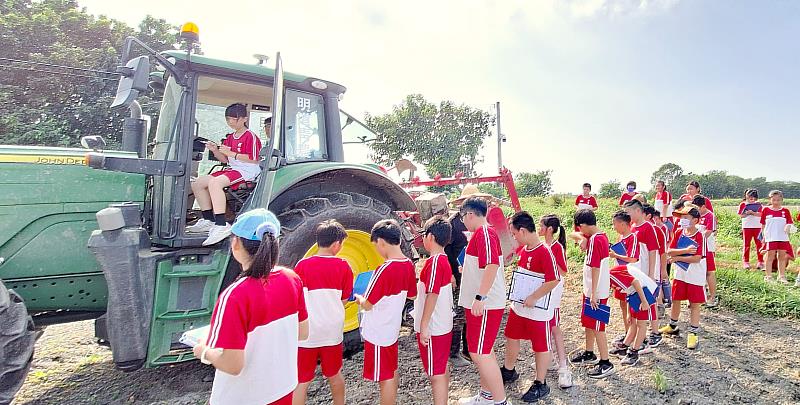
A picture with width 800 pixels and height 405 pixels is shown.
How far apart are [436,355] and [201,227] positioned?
6.50 ft

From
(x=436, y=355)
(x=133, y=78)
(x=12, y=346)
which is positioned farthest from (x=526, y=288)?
(x=12, y=346)

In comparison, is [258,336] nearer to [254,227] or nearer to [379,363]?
[254,227]

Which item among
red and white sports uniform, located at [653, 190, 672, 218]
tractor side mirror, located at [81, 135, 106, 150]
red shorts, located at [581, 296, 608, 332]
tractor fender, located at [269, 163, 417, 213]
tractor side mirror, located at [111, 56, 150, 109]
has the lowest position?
red shorts, located at [581, 296, 608, 332]

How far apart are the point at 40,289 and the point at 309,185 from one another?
1.96 m

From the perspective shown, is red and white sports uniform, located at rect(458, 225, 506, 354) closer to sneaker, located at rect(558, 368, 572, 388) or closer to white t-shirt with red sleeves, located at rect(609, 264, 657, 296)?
sneaker, located at rect(558, 368, 572, 388)

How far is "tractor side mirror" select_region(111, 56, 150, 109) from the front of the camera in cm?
274

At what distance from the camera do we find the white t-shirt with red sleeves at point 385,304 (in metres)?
2.70

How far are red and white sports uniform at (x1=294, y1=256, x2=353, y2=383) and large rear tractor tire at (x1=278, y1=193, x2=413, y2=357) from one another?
0.70 metres

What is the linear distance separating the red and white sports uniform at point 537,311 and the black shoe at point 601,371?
612 mm

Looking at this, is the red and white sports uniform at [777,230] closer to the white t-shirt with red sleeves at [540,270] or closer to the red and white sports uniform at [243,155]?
the white t-shirt with red sleeves at [540,270]

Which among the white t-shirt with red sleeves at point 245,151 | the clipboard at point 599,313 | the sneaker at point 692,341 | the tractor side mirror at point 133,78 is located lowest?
the sneaker at point 692,341

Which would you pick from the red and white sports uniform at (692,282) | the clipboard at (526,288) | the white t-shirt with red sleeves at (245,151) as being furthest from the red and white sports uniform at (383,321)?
the red and white sports uniform at (692,282)

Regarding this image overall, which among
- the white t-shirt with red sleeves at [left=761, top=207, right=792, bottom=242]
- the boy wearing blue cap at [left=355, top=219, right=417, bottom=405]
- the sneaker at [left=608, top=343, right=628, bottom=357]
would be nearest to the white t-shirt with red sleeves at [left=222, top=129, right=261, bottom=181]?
the boy wearing blue cap at [left=355, top=219, right=417, bottom=405]

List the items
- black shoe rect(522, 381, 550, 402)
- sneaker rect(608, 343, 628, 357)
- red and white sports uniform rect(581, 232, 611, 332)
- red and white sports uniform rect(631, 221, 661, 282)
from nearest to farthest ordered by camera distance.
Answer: black shoe rect(522, 381, 550, 402) < red and white sports uniform rect(581, 232, 611, 332) < sneaker rect(608, 343, 628, 357) < red and white sports uniform rect(631, 221, 661, 282)
